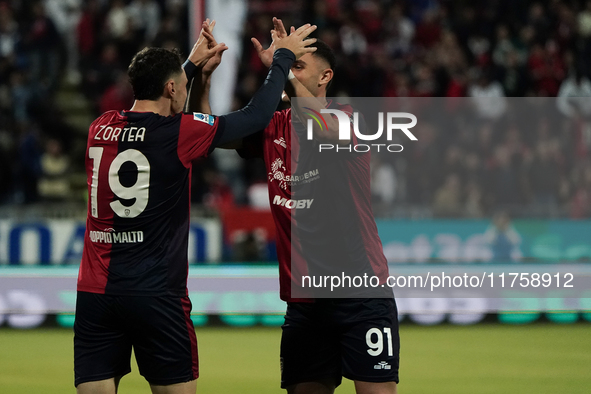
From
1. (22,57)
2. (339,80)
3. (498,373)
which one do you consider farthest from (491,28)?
(498,373)

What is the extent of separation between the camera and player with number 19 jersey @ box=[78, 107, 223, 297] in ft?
13.4

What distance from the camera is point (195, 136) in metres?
4.13

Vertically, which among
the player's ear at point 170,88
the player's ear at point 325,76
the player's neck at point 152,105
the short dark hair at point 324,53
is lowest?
the player's neck at point 152,105

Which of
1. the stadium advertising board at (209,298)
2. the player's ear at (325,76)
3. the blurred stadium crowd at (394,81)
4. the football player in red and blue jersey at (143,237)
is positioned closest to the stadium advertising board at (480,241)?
the blurred stadium crowd at (394,81)

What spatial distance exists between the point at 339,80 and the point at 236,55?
2.01 m

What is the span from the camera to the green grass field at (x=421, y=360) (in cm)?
695

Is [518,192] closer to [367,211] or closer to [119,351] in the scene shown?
[367,211]

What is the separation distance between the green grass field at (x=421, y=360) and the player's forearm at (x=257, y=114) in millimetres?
3197

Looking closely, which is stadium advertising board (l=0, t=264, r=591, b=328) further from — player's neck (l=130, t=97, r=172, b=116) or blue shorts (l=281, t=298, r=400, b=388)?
player's neck (l=130, t=97, r=172, b=116)

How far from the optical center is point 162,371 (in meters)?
4.07

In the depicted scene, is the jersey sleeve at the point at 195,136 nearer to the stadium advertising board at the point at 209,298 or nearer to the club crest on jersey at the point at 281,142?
the club crest on jersey at the point at 281,142

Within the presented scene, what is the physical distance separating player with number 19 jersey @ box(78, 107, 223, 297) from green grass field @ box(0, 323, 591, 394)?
2.95 meters

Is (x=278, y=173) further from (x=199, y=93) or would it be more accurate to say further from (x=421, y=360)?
(x=421, y=360)

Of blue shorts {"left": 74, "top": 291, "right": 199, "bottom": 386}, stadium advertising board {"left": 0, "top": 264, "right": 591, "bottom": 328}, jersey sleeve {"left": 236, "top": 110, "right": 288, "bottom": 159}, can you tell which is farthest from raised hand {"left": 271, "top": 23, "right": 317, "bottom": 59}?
stadium advertising board {"left": 0, "top": 264, "right": 591, "bottom": 328}
